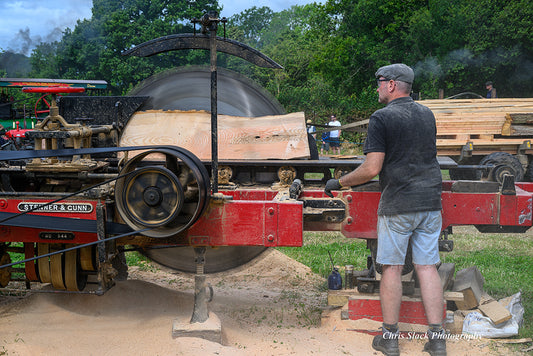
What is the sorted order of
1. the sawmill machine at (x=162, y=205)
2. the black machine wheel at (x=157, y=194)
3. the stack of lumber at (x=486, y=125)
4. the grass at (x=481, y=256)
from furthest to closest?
the stack of lumber at (x=486, y=125) < the grass at (x=481, y=256) < the sawmill machine at (x=162, y=205) < the black machine wheel at (x=157, y=194)

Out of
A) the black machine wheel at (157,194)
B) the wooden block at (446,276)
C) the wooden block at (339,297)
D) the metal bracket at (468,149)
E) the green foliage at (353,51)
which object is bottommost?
the wooden block at (339,297)

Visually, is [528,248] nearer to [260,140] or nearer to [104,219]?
[260,140]

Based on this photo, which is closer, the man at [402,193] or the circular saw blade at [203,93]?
the man at [402,193]

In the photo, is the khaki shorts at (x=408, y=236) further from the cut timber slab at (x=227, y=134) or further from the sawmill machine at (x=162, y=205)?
the cut timber slab at (x=227, y=134)

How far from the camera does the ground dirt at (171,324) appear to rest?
3984mm

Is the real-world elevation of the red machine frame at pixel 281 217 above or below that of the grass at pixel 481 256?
above

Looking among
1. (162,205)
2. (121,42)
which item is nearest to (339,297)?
(162,205)

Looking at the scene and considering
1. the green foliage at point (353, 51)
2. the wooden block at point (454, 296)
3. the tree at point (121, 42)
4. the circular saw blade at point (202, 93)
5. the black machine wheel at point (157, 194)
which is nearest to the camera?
the black machine wheel at point (157, 194)

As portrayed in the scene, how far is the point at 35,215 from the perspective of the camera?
13.4 feet

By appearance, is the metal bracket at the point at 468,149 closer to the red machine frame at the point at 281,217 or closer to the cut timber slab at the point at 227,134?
the cut timber slab at the point at 227,134

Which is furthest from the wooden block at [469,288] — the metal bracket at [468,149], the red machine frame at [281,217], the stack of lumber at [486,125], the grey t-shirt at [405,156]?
the stack of lumber at [486,125]

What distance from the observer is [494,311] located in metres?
4.43

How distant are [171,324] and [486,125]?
1008 centimetres

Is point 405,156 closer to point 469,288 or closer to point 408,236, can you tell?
point 408,236
